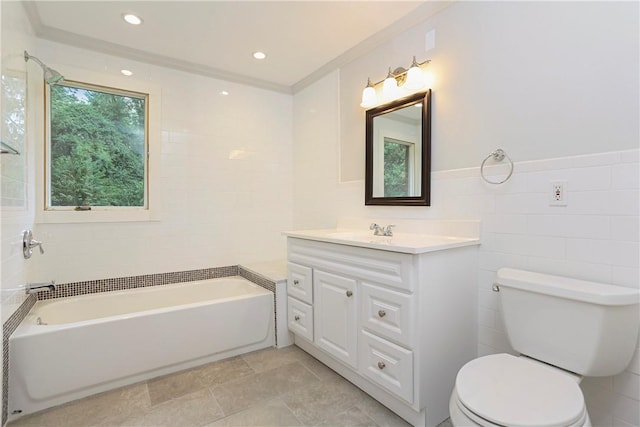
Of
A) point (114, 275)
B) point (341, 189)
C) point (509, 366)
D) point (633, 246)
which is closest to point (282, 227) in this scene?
point (341, 189)

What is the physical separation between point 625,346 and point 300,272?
1.68 m

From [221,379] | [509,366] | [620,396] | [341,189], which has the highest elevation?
[341,189]

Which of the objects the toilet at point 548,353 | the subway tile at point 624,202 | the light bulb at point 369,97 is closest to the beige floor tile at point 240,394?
the toilet at point 548,353

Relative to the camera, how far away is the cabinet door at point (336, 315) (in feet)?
5.97

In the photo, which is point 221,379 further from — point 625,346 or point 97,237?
point 625,346

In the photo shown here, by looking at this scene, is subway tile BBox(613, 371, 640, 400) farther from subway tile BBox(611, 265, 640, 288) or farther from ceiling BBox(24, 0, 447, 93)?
ceiling BBox(24, 0, 447, 93)

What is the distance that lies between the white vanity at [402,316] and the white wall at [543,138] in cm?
21

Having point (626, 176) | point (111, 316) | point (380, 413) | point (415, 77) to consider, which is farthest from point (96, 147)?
point (626, 176)

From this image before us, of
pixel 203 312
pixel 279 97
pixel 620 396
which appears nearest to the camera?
pixel 620 396

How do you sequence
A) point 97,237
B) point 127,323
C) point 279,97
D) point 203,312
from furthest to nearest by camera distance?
point 279,97, point 97,237, point 203,312, point 127,323

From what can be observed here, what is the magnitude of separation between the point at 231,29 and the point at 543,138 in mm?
2087

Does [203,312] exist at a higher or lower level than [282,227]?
lower

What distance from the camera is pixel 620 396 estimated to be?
4.30 feet

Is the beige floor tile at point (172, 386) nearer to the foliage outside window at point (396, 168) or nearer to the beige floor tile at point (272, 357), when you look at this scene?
the beige floor tile at point (272, 357)
